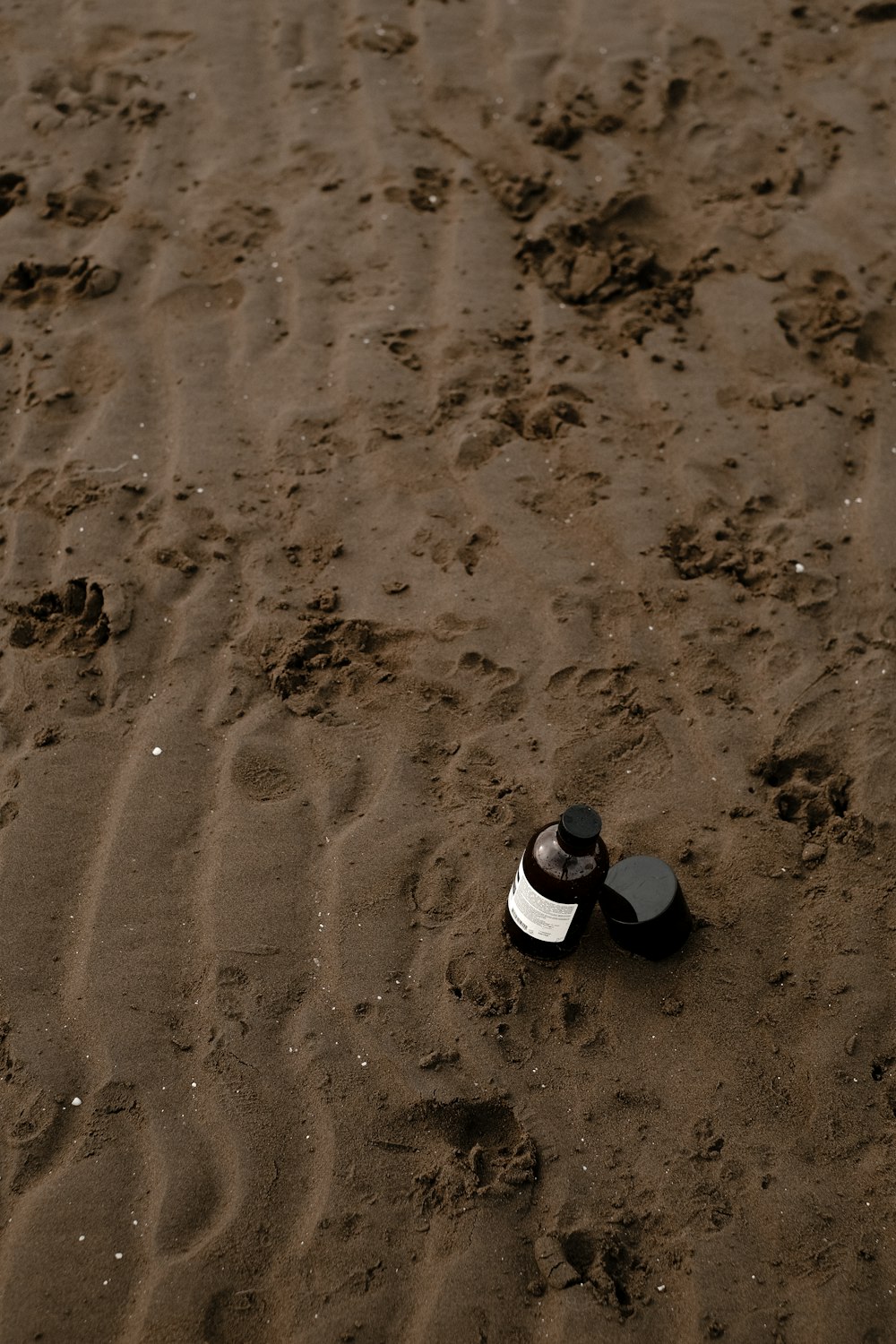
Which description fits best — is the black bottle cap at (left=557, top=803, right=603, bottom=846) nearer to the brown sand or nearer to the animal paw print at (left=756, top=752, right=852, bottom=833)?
the brown sand

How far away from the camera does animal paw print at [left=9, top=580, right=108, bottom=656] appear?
113 inches

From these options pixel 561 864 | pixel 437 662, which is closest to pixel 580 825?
pixel 561 864

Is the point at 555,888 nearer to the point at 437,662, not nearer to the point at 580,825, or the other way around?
the point at 580,825

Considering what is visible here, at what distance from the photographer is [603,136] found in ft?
14.0

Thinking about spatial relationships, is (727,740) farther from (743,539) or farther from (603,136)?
(603,136)

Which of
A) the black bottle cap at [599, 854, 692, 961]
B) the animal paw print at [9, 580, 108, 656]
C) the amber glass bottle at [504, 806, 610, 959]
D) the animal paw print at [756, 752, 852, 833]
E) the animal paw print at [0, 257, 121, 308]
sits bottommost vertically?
the animal paw print at [756, 752, 852, 833]

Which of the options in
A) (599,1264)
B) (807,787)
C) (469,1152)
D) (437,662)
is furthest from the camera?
(437,662)

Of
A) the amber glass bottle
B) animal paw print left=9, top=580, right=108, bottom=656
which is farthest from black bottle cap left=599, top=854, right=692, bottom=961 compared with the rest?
animal paw print left=9, top=580, right=108, bottom=656

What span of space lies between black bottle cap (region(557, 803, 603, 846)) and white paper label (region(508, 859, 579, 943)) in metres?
0.24

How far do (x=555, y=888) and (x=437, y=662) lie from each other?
2.81 feet

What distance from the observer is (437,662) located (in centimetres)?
A: 286

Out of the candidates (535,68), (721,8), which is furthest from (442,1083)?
(721,8)

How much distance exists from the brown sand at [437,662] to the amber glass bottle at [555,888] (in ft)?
0.48

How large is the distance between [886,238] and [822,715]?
2179 millimetres
